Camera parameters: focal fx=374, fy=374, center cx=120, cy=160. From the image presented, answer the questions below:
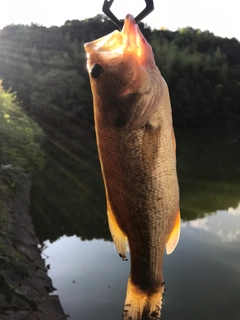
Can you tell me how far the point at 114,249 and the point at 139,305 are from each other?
7.99 m

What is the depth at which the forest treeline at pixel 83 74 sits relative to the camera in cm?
3666

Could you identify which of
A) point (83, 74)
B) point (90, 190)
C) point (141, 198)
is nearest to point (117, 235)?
point (141, 198)

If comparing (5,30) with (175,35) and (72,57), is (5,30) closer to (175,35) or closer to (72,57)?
(72,57)

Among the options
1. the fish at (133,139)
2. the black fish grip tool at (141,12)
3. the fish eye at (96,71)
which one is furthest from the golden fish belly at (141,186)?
the black fish grip tool at (141,12)

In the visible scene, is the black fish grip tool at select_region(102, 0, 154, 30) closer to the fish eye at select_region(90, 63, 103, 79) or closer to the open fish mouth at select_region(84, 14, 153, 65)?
the open fish mouth at select_region(84, 14, 153, 65)

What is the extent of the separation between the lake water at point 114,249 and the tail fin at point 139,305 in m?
5.40

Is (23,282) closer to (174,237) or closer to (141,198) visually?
(174,237)

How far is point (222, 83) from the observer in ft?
136

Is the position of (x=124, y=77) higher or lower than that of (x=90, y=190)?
lower

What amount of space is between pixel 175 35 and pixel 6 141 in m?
42.4

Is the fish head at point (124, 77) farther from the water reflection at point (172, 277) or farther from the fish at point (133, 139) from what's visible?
the water reflection at point (172, 277)

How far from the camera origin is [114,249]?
31.5 ft

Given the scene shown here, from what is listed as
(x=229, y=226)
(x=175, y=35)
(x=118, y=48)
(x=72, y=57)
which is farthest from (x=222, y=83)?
(x=118, y=48)

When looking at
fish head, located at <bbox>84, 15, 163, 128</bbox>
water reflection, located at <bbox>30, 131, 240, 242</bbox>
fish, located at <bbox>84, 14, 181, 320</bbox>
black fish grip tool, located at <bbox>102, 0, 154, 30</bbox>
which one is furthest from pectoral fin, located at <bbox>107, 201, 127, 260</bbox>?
water reflection, located at <bbox>30, 131, 240, 242</bbox>
